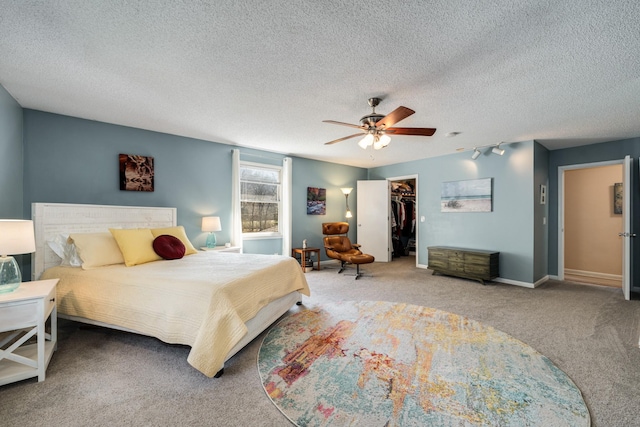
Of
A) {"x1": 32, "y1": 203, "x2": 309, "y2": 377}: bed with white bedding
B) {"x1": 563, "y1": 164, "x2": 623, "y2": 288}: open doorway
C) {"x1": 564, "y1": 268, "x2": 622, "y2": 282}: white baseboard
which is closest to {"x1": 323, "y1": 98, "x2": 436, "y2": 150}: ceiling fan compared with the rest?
{"x1": 32, "y1": 203, "x2": 309, "y2": 377}: bed with white bedding

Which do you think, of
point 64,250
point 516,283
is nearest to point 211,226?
point 64,250

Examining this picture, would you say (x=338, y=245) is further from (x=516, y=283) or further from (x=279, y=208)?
(x=516, y=283)

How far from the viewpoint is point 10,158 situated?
9.56 feet

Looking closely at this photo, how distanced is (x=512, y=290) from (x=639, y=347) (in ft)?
6.18

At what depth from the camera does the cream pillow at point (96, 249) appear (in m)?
2.84

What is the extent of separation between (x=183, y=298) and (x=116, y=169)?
9.24ft

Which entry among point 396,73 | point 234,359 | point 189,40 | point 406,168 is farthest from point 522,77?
point 406,168

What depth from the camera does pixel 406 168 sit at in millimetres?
6457

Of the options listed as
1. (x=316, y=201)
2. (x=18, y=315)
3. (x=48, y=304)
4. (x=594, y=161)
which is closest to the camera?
(x=18, y=315)

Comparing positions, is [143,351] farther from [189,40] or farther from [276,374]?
[189,40]

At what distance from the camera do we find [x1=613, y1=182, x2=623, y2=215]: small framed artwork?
5133 millimetres

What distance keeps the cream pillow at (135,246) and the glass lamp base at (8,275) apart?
35.2 inches

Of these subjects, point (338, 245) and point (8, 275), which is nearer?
point (8, 275)

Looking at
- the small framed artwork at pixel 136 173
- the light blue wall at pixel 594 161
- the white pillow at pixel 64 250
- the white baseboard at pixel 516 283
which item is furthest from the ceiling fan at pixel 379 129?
the light blue wall at pixel 594 161
